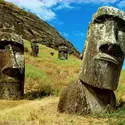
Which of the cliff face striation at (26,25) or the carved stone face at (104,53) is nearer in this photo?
the carved stone face at (104,53)

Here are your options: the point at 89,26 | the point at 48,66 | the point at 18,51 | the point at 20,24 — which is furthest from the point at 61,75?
the point at 20,24

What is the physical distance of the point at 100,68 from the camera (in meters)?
10.9

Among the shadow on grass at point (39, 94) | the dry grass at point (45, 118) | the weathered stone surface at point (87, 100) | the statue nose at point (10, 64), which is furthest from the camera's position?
the shadow on grass at point (39, 94)

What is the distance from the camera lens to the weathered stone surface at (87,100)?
1112 cm

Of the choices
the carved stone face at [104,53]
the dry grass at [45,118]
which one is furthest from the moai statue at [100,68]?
the dry grass at [45,118]

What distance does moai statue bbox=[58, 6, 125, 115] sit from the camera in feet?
35.7

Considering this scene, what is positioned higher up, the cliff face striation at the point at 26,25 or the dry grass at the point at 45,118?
the cliff face striation at the point at 26,25

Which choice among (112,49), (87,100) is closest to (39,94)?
(87,100)

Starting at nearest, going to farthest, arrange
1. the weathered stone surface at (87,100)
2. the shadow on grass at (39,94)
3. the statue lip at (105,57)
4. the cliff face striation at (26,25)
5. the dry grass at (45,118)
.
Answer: the dry grass at (45,118) < the statue lip at (105,57) < the weathered stone surface at (87,100) < the shadow on grass at (39,94) < the cliff face striation at (26,25)

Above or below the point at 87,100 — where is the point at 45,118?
below

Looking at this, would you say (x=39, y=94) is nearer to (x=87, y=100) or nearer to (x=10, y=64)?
(x=10, y=64)

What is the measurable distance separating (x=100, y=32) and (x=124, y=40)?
72 centimetres

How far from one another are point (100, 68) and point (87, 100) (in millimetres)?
1031

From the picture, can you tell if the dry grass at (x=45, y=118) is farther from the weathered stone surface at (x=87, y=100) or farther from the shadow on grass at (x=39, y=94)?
the shadow on grass at (x=39, y=94)
